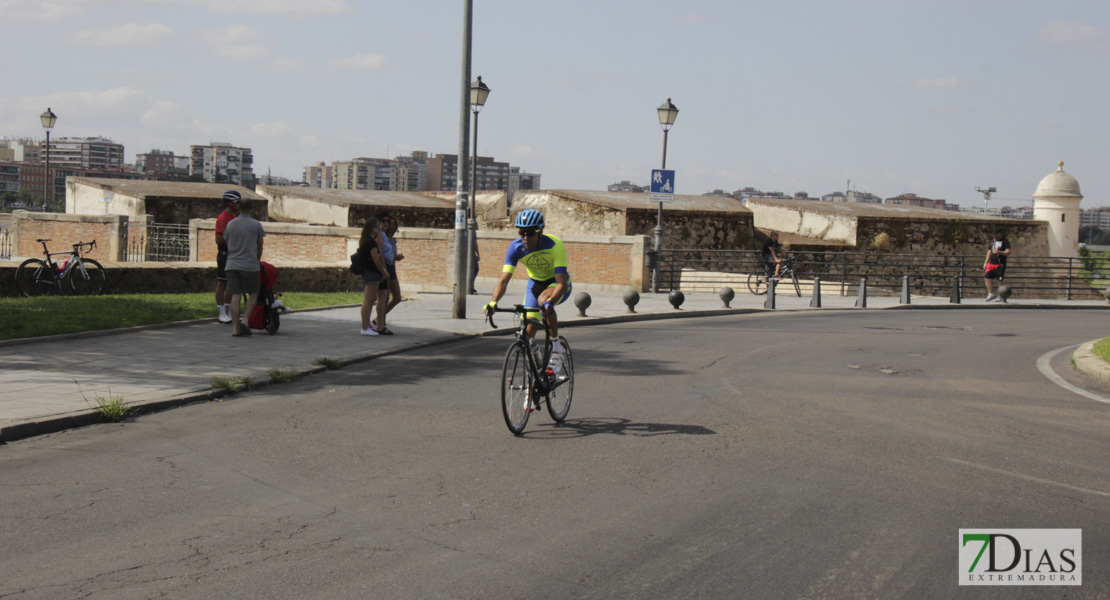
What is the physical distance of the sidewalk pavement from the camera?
8.05m

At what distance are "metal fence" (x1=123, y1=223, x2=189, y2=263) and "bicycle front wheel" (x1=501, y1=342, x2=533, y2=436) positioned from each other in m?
27.0

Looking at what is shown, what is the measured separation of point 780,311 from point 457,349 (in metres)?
11.0

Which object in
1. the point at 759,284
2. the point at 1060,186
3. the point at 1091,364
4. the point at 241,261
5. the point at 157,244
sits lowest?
the point at 1091,364

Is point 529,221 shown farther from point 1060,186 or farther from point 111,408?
point 1060,186

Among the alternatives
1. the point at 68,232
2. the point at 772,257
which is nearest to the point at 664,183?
the point at 772,257

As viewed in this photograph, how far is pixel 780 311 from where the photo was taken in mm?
22094

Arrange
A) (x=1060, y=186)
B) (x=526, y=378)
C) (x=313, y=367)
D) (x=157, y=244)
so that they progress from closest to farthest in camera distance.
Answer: (x=526, y=378)
(x=313, y=367)
(x=157, y=244)
(x=1060, y=186)

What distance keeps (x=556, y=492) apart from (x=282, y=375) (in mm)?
4864

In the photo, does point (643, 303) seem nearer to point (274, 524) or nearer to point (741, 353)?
point (741, 353)

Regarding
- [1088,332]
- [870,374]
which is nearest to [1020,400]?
[870,374]

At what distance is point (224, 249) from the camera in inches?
524

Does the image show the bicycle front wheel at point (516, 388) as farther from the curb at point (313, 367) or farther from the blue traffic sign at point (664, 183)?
the blue traffic sign at point (664, 183)

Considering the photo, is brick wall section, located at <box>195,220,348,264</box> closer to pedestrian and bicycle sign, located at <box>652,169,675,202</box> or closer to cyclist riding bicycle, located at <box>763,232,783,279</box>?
pedestrian and bicycle sign, located at <box>652,169,675,202</box>

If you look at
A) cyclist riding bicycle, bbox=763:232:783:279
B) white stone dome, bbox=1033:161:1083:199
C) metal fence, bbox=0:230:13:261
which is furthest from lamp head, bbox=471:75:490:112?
white stone dome, bbox=1033:161:1083:199
